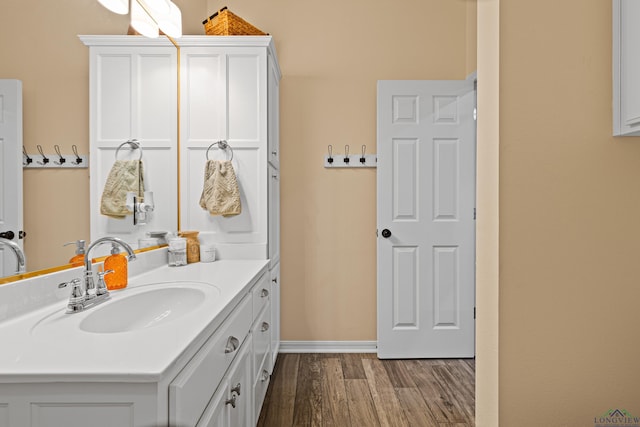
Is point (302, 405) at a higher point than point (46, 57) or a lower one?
lower

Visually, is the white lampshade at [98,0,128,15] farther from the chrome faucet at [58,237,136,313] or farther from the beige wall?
the beige wall

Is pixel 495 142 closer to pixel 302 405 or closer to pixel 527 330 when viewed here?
pixel 527 330

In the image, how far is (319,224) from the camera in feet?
9.10

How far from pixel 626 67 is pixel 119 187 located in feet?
6.56

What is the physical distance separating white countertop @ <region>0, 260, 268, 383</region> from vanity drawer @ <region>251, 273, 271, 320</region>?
0.47 meters

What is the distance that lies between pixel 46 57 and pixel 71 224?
1.87ft

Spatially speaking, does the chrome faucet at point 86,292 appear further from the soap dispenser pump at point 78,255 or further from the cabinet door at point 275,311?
the cabinet door at point 275,311

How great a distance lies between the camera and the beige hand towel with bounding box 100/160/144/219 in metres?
1.56

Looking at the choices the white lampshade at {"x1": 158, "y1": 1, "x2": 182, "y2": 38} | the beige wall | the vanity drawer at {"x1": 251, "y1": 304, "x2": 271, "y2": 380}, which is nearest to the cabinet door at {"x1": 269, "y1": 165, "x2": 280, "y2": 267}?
the vanity drawer at {"x1": 251, "y1": 304, "x2": 271, "y2": 380}

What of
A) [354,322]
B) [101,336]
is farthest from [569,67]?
[354,322]

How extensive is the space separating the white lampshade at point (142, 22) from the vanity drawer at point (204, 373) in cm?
152

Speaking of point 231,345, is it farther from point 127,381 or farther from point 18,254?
point 18,254

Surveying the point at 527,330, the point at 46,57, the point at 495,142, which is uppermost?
the point at 46,57

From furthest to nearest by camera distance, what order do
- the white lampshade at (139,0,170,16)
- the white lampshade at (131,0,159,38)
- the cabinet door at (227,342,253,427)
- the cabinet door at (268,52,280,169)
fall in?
the cabinet door at (268,52,280,169) < the white lampshade at (139,0,170,16) < the white lampshade at (131,0,159,38) < the cabinet door at (227,342,253,427)
